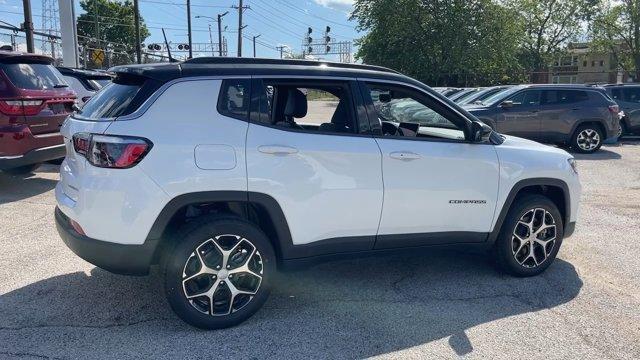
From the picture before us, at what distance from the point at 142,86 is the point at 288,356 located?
78.3 inches

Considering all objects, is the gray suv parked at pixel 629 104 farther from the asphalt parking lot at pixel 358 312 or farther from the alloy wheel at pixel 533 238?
the alloy wheel at pixel 533 238

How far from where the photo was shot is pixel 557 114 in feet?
42.6

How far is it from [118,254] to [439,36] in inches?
1328

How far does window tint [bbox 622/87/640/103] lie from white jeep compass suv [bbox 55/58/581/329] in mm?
13694

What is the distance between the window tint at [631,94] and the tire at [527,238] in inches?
526

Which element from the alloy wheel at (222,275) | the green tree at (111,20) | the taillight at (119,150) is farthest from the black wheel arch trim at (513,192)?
the green tree at (111,20)

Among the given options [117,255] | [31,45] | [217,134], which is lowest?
[117,255]

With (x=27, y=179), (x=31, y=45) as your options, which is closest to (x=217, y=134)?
(x=27, y=179)

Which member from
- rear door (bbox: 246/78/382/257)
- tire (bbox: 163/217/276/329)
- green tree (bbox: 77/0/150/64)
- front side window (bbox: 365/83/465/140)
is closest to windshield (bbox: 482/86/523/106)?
front side window (bbox: 365/83/465/140)

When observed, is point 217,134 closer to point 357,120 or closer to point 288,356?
Answer: point 357,120

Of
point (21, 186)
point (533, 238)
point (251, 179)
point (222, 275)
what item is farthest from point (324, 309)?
point (21, 186)

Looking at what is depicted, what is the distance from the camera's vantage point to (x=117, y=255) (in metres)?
3.38

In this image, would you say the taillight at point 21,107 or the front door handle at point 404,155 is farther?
the taillight at point 21,107

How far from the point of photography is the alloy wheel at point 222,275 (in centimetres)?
351
